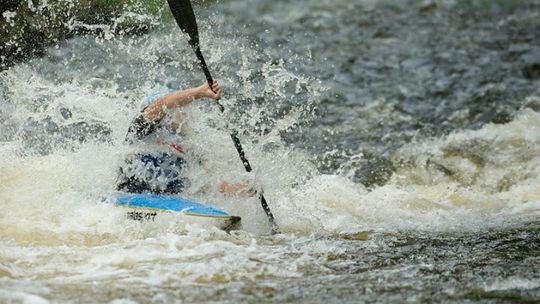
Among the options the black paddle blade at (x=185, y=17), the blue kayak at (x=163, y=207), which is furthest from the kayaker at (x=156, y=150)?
the black paddle blade at (x=185, y=17)

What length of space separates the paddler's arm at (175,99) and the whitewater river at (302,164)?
1.15 feet

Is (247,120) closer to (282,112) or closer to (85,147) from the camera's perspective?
(282,112)

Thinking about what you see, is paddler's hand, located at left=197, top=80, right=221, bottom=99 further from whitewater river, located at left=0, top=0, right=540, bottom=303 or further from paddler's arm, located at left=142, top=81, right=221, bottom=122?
whitewater river, located at left=0, top=0, right=540, bottom=303

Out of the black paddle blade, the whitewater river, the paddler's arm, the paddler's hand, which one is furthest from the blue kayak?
the black paddle blade

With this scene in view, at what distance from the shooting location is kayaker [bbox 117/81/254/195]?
20.2ft

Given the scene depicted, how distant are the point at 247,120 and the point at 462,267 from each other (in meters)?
4.73

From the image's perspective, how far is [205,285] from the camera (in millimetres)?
4844

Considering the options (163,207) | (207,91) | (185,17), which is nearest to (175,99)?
(207,91)

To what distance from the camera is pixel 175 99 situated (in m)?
6.08

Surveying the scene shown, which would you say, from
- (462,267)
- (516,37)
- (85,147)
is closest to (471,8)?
(516,37)

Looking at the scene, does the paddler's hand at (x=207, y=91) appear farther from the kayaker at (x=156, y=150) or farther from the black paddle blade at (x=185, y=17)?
the black paddle blade at (x=185, y=17)

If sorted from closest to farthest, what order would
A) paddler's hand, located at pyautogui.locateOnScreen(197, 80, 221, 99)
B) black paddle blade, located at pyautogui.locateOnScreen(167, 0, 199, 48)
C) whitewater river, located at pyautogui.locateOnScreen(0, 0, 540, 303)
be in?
whitewater river, located at pyautogui.locateOnScreen(0, 0, 540, 303)
paddler's hand, located at pyautogui.locateOnScreen(197, 80, 221, 99)
black paddle blade, located at pyautogui.locateOnScreen(167, 0, 199, 48)

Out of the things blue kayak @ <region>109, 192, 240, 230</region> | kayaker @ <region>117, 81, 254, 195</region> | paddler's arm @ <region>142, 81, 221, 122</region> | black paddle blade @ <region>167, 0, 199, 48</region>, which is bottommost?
blue kayak @ <region>109, 192, 240, 230</region>

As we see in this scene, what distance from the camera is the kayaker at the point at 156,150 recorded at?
614 centimetres
